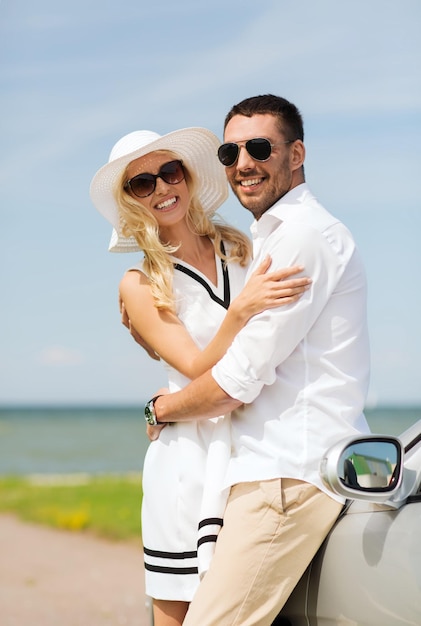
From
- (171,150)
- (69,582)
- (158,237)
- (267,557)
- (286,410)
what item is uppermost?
(171,150)

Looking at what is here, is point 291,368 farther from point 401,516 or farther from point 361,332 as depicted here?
point 401,516

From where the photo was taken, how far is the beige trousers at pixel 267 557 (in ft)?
9.35

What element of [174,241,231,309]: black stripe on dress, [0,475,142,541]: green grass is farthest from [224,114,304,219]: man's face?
[0,475,142,541]: green grass

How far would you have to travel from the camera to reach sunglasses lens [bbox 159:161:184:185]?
150 inches

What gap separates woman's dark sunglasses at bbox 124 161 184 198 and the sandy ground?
7900 mm

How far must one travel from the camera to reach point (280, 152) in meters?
3.26

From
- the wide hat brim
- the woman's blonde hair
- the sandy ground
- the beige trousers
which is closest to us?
the beige trousers

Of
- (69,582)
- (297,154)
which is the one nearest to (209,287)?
(297,154)

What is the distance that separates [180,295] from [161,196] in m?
0.40

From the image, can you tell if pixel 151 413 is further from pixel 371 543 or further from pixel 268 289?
pixel 371 543

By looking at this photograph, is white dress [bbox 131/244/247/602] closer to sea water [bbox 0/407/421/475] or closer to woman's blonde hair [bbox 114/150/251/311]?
woman's blonde hair [bbox 114/150/251/311]

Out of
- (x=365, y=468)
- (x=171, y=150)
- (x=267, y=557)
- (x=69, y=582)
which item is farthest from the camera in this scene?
(x=69, y=582)

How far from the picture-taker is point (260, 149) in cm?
323

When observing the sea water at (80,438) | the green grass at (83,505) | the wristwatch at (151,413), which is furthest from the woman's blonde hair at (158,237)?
the sea water at (80,438)
